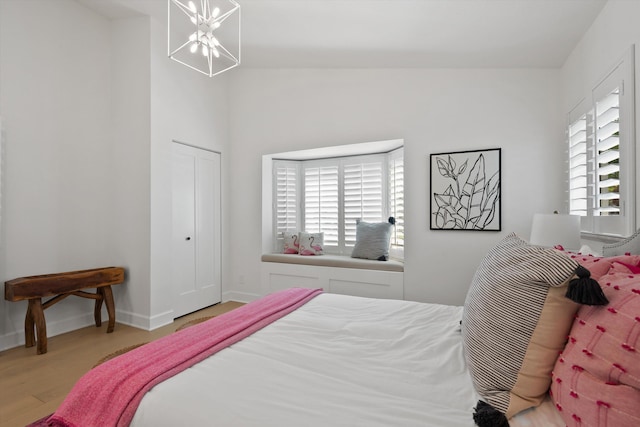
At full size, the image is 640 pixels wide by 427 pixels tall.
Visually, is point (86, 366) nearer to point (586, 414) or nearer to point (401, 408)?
point (401, 408)

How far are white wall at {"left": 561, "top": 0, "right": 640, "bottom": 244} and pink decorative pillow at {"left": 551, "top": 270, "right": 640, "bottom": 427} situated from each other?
1248 millimetres

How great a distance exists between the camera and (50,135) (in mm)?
Answer: 3031

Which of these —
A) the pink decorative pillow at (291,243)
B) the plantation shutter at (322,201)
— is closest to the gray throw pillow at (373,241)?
the plantation shutter at (322,201)

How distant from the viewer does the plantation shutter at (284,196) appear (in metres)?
4.27


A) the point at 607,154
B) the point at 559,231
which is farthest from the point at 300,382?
the point at 607,154

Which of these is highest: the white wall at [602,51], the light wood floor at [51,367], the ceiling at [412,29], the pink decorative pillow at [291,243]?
the ceiling at [412,29]

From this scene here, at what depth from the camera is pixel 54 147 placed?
306 cm

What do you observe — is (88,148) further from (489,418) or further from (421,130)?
(489,418)

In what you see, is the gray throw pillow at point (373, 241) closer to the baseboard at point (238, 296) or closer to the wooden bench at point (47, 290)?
the baseboard at point (238, 296)

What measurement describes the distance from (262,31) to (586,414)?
134 inches

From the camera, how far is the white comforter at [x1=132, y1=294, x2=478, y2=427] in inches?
35.6

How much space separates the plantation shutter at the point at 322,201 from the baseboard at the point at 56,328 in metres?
2.67

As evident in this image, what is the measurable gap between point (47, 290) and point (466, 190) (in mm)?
3858

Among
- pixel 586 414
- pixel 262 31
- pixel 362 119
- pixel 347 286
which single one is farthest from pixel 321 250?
pixel 586 414
